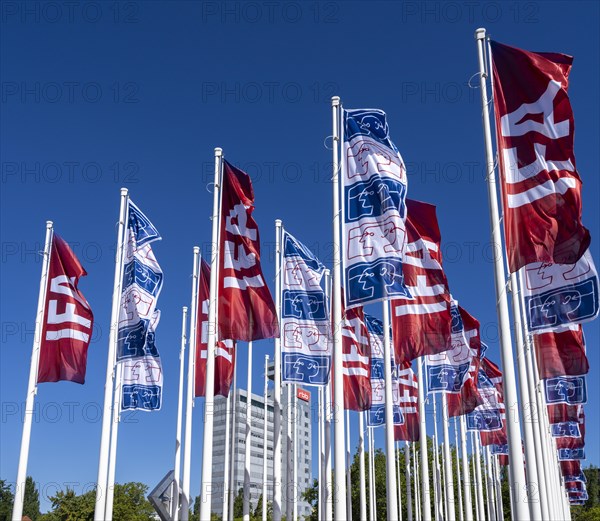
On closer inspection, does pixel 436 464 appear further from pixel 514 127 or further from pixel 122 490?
pixel 122 490

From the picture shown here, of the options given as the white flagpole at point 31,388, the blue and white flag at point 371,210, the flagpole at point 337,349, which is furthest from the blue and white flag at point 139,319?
the blue and white flag at point 371,210

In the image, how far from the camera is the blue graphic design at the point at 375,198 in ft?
48.7

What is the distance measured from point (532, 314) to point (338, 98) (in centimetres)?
723

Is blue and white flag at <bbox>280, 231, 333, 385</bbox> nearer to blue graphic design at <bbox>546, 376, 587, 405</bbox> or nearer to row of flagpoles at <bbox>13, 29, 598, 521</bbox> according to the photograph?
row of flagpoles at <bbox>13, 29, 598, 521</bbox>

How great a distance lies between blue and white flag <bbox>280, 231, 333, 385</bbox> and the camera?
19438 mm

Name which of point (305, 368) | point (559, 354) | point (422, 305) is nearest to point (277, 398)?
point (305, 368)

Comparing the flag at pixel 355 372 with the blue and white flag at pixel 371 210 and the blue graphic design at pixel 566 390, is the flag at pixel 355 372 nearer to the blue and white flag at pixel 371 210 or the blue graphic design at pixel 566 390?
the blue graphic design at pixel 566 390

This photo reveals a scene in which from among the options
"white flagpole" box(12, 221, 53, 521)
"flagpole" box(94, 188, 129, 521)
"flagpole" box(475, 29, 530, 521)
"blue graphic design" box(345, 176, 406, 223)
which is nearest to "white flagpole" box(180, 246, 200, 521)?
"flagpole" box(94, 188, 129, 521)

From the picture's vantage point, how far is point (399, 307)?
18422 millimetres

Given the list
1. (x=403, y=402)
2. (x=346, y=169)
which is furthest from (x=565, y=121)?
(x=403, y=402)

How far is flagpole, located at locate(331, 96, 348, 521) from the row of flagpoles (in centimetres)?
4

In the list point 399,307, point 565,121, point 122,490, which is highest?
point 565,121

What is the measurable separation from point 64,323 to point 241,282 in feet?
21.8

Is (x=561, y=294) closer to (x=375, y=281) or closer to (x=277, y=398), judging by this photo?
Answer: (x=375, y=281)
